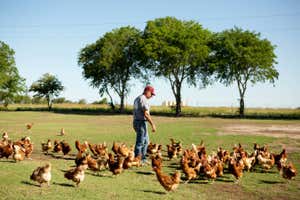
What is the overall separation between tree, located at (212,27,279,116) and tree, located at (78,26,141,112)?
15063 millimetres

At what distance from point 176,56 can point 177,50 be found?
40.4 inches

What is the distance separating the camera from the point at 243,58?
4784cm

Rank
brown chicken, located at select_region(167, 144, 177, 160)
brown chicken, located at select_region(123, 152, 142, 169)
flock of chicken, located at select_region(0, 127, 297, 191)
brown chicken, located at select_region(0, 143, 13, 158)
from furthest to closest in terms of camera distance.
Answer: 1. brown chicken, located at select_region(167, 144, 177, 160)
2. brown chicken, located at select_region(0, 143, 13, 158)
3. brown chicken, located at select_region(123, 152, 142, 169)
4. flock of chicken, located at select_region(0, 127, 297, 191)

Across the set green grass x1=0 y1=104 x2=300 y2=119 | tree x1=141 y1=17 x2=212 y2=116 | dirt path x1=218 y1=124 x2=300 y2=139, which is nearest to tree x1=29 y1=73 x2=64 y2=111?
green grass x1=0 y1=104 x2=300 y2=119

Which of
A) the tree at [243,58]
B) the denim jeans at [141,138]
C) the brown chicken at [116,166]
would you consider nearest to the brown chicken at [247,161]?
the denim jeans at [141,138]

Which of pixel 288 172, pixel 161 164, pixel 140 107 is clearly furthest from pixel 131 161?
pixel 288 172

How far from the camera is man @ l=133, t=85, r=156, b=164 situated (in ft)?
37.4

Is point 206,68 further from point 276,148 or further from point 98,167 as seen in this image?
point 98,167

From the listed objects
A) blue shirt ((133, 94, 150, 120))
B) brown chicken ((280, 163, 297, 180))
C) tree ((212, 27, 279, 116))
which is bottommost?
brown chicken ((280, 163, 297, 180))

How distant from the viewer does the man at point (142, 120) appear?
1141cm

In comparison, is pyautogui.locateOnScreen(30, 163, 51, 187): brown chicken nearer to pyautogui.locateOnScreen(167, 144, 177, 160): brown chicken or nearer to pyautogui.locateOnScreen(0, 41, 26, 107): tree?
pyautogui.locateOnScreen(167, 144, 177, 160): brown chicken

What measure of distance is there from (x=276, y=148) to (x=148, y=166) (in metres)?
7.82

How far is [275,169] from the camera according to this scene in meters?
11.5

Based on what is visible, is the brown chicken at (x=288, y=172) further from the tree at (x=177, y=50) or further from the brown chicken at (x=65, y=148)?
the tree at (x=177, y=50)
